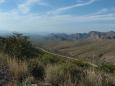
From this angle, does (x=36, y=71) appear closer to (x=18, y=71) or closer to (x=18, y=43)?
(x=18, y=71)

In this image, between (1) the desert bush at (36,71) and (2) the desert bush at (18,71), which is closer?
(2) the desert bush at (18,71)

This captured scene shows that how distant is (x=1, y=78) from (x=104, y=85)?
9.14ft

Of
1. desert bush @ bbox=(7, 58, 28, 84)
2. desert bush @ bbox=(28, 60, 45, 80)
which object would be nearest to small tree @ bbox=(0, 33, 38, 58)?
desert bush @ bbox=(28, 60, 45, 80)

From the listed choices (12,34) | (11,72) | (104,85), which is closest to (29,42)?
(12,34)

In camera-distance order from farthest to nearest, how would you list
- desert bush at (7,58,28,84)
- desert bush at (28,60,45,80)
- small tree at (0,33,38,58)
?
small tree at (0,33,38,58), desert bush at (28,60,45,80), desert bush at (7,58,28,84)

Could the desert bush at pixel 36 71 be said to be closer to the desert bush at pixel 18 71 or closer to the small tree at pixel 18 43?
the desert bush at pixel 18 71

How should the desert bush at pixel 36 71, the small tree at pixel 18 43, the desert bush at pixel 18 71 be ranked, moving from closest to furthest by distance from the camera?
1. the desert bush at pixel 18 71
2. the desert bush at pixel 36 71
3. the small tree at pixel 18 43

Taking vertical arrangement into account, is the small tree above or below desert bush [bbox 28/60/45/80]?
above

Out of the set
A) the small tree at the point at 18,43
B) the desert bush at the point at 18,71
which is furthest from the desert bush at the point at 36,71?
the small tree at the point at 18,43

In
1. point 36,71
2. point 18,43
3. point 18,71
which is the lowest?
point 36,71

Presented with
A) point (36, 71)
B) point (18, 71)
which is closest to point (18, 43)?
point (36, 71)

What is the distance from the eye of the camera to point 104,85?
746 cm

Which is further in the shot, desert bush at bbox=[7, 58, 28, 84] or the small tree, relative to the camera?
the small tree

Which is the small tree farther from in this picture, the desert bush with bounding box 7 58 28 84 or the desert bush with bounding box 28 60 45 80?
the desert bush with bounding box 7 58 28 84
